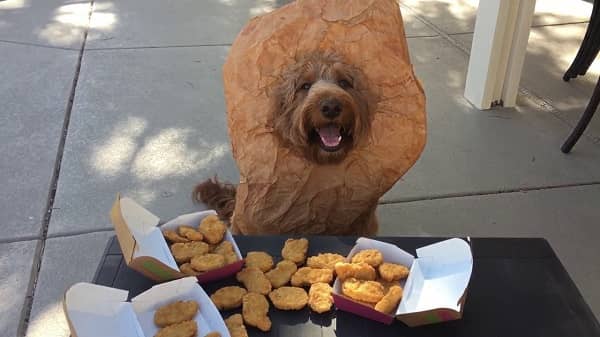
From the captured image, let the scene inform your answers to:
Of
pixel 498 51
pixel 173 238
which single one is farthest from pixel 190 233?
pixel 498 51

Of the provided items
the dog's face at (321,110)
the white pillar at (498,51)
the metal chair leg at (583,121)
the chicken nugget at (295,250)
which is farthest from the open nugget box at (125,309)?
the white pillar at (498,51)

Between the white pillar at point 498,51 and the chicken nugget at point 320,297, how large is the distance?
277 cm

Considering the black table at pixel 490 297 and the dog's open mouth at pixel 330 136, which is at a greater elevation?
the dog's open mouth at pixel 330 136

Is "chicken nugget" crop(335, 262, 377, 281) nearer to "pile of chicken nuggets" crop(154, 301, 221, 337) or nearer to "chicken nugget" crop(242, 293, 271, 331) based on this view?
"chicken nugget" crop(242, 293, 271, 331)

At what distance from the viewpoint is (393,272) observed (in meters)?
1.96

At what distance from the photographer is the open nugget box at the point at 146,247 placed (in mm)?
1869

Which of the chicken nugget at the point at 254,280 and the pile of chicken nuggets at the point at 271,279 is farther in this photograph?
the chicken nugget at the point at 254,280

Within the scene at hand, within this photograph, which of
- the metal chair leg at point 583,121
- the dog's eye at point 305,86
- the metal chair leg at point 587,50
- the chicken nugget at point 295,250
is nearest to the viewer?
the chicken nugget at point 295,250

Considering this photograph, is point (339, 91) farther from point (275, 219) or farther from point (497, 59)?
point (497, 59)

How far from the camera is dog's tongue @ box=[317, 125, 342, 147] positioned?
2377 mm

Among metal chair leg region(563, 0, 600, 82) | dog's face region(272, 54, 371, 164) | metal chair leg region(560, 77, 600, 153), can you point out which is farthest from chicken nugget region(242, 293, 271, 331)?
metal chair leg region(563, 0, 600, 82)

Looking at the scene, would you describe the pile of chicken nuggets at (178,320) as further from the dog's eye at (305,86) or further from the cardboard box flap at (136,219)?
the dog's eye at (305,86)

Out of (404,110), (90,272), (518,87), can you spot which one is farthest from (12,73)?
(518,87)

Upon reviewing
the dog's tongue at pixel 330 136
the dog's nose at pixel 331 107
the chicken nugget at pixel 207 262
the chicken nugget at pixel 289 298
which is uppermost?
the dog's nose at pixel 331 107
